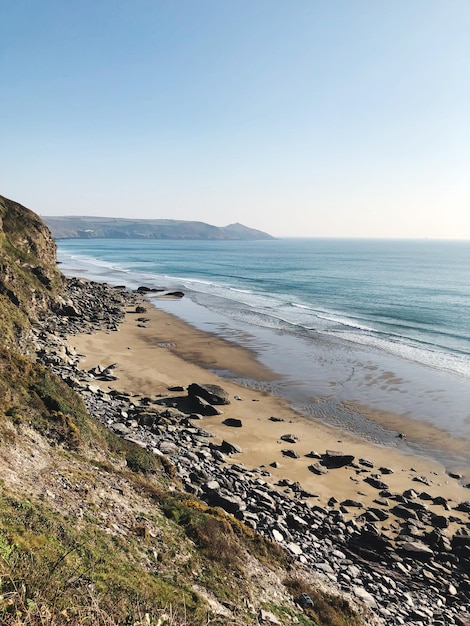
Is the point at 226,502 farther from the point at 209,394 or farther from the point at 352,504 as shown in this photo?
the point at 209,394

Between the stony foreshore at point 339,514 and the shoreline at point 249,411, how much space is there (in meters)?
0.46

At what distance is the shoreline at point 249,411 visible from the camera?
2173 cm

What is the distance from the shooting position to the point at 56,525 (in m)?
9.89

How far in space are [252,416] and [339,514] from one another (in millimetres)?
11516

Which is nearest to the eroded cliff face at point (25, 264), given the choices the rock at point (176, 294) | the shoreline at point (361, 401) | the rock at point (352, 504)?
the shoreline at point (361, 401)

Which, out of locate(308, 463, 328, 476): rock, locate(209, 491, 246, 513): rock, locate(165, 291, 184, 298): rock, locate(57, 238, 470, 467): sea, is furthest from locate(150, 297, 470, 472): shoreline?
locate(165, 291, 184, 298): rock

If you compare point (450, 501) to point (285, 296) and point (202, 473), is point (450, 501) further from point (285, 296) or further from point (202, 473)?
point (285, 296)

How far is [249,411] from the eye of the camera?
2988cm

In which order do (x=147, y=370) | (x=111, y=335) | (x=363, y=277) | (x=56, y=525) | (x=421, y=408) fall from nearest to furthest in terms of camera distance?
(x=56, y=525)
(x=421, y=408)
(x=147, y=370)
(x=111, y=335)
(x=363, y=277)

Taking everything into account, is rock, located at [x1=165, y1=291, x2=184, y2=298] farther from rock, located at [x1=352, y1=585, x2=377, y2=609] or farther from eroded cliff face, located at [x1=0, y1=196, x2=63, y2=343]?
rock, located at [x1=352, y1=585, x2=377, y2=609]

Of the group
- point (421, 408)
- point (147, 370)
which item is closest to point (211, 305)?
point (147, 370)

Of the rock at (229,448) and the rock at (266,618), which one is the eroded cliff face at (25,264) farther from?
the rock at (266,618)

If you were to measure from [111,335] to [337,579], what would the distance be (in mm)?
39220

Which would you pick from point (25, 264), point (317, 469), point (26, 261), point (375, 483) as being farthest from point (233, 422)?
point (26, 261)
